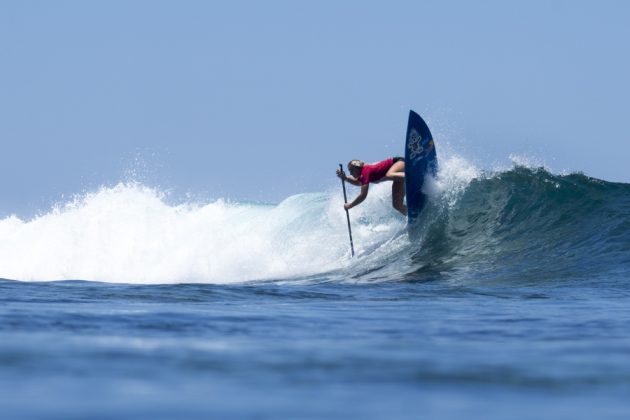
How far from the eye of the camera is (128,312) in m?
6.36

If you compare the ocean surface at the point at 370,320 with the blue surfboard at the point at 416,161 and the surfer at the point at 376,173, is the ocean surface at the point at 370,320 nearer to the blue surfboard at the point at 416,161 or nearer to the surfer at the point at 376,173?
the blue surfboard at the point at 416,161

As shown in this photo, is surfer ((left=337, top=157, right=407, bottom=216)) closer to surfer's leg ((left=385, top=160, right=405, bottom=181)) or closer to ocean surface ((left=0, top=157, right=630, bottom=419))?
surfer's leg ((left=385, top=160, right=405, bottom=181))

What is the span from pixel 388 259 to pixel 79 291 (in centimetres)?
602

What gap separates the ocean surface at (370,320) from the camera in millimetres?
3365

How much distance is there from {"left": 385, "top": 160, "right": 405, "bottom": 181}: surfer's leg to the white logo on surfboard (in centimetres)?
21

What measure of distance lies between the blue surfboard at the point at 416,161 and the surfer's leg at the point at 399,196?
11 centimetres

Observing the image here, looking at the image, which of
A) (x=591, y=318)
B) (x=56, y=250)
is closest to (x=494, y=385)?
(x=591, y=318)

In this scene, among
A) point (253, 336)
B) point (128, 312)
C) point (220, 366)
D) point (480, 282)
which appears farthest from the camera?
point (480, 282)

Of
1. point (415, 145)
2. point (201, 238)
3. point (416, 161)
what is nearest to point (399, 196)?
point (416, 161)

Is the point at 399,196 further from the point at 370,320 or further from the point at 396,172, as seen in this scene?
the point at 370,320

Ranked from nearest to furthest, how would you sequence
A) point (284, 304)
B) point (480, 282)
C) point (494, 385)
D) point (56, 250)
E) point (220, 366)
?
point (494, 385) < point (220, 366) < point (284, 304) < point (480, 282) < point (56, 250)

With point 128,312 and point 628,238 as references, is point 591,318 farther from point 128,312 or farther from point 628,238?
point 628,238

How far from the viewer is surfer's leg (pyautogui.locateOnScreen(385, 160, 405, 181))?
46.7 ft

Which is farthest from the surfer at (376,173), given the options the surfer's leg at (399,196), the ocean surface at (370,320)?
the ocean surface at (370,320)
